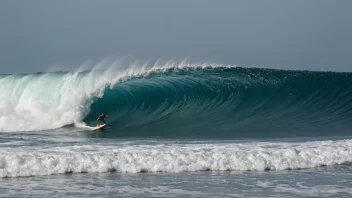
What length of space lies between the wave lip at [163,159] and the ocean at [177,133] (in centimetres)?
2

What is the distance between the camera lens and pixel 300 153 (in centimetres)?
1145

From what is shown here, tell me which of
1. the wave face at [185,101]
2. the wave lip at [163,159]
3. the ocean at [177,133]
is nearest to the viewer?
the ocean at [177,133]

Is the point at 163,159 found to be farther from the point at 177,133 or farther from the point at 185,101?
the point at 185,101

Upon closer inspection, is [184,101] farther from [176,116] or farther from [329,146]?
[329,146]

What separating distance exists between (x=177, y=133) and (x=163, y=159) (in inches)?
Answer: 228

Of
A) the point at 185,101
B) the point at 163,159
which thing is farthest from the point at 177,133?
the point at 163,159

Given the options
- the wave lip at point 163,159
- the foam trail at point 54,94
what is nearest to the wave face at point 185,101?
the foam trail at point 54,94

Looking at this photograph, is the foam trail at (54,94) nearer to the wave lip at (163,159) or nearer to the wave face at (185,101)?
the wave face at (185,101)

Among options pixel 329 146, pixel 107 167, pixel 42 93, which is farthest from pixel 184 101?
pixel 107 167

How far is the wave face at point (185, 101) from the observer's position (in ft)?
59.8

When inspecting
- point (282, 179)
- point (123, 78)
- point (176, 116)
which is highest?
point (123, 78)

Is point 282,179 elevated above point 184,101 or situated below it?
below

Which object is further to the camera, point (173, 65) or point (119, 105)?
point (173, 65)

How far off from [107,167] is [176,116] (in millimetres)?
9490
